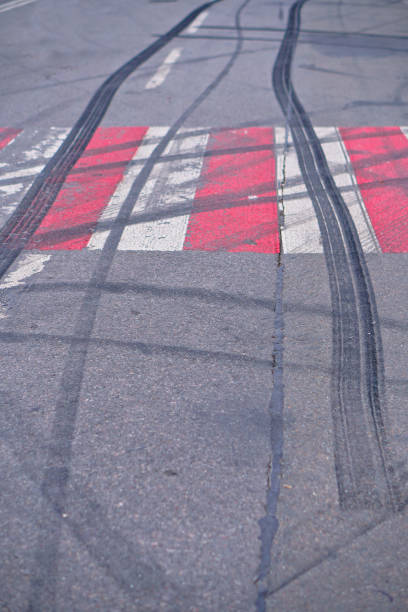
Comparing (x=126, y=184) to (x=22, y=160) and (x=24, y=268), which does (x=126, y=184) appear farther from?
(x=24, y=268)

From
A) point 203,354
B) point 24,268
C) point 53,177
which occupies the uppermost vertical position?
point 53,177

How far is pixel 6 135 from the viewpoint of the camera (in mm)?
8891

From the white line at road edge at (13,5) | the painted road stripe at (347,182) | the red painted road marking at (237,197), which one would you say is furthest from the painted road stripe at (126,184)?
the white line at road edge at (13,5)

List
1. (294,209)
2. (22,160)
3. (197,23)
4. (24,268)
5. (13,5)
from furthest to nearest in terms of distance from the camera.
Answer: (13,5), (197,23), (22,160), (294,209), (24,268)

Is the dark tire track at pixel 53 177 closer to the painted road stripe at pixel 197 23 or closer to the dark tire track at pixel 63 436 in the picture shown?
the dark tire track at pixel 63 436

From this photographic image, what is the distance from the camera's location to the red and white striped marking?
614 cm

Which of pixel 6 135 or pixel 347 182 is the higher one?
pixel 6 135

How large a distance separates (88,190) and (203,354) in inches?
140

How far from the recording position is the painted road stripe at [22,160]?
23.2ft

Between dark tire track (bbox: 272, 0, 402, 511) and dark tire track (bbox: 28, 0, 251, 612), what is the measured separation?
1.55 m

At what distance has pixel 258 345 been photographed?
14.9 feet

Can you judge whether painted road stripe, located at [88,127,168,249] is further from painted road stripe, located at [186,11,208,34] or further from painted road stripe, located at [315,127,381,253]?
painted road stripe, located at [186,11,208,34]

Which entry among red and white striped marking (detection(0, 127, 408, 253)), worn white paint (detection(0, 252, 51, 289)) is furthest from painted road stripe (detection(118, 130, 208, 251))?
worn white paint (detection(0, 252, 51, 289))

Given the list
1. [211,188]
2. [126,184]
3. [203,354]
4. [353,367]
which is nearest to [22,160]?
[126,184]
